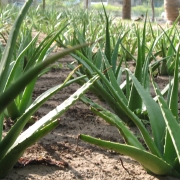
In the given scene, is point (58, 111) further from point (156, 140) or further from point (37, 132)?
point (156, 140)

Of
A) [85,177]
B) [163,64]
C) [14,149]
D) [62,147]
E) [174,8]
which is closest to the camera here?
[14,149]

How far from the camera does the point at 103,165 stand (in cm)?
99

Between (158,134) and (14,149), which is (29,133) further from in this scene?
(158,134)

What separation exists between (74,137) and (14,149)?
0.42 meters

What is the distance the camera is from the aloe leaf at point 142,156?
0.75 metres

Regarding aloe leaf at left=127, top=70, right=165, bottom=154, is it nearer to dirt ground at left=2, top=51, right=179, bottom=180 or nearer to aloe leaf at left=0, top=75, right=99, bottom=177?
dirt ground at left=2, top=51, right=179, bottom=180

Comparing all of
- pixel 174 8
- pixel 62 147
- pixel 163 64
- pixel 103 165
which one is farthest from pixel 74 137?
pixel 174 8

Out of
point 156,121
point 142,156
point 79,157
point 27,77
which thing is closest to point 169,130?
point 142,156

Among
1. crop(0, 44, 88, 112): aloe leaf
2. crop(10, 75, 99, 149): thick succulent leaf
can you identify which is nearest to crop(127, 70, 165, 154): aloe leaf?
crop(10, 75, 99, 149): thick succulent leaf

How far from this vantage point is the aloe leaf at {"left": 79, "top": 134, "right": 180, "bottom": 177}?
2.45 ft

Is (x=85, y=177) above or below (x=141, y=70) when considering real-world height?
below

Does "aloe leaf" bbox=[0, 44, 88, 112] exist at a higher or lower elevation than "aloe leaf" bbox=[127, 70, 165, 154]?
higher

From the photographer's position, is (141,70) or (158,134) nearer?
(158,134)

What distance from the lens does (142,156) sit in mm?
807
